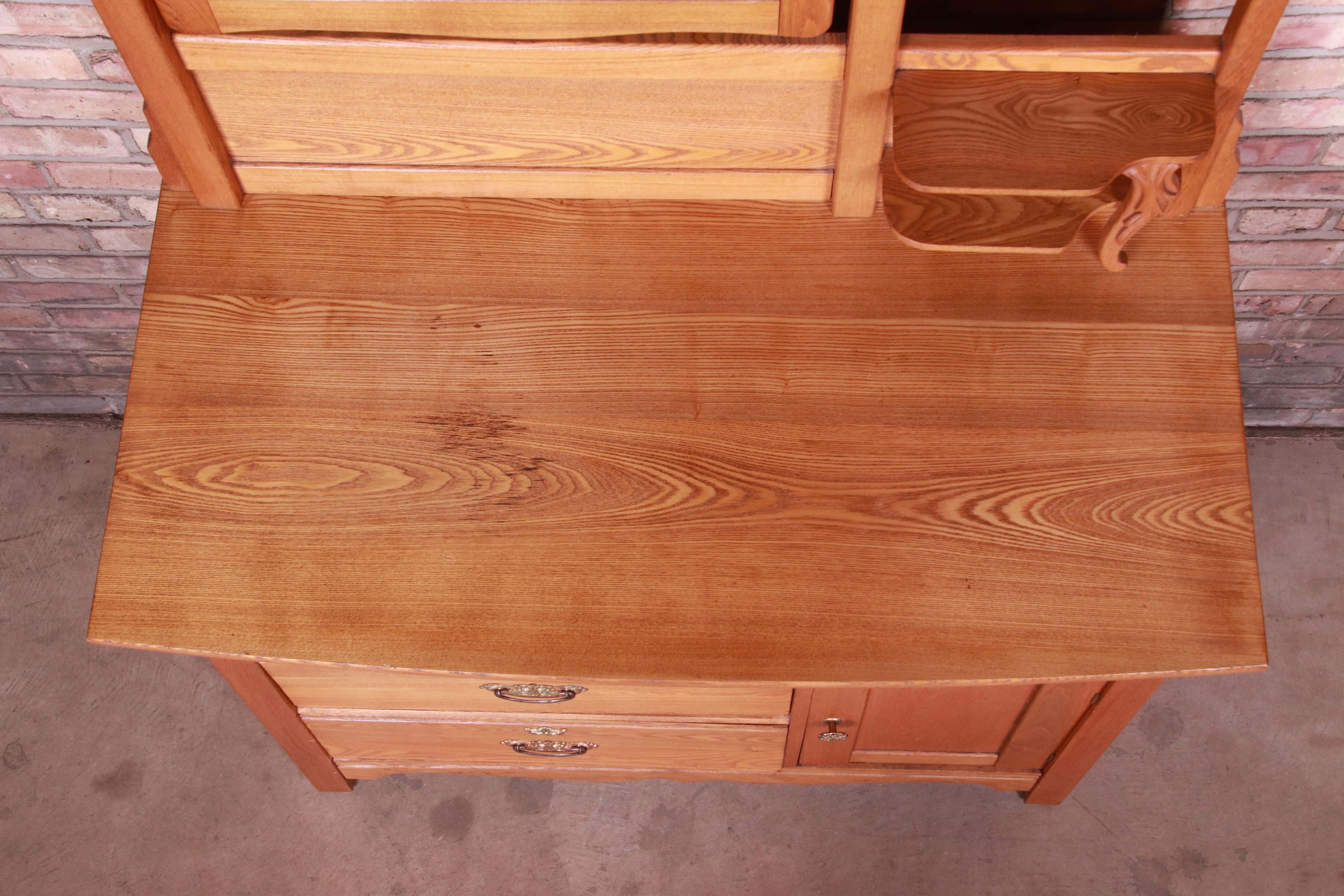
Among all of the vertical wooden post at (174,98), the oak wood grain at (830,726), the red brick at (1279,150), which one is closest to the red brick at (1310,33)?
the red brick at (1279,150)

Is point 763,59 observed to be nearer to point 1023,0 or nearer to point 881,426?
point 1023,0

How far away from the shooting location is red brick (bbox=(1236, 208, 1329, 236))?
64.4 inches

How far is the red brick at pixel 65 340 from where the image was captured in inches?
79.0

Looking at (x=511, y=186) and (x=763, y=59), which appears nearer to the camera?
(x=763, y=59)

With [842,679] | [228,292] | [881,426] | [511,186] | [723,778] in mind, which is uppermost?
[511,186]

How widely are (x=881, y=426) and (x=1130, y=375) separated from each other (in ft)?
1.03

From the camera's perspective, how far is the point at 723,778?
168 centimetres

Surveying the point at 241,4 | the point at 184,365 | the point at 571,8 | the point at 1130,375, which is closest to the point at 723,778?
the point at 1130,375

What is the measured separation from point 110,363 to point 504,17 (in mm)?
1347

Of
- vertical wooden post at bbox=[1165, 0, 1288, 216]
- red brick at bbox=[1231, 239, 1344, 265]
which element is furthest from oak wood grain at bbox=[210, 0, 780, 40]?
red brick at bbox=[1231, 239, 1344, 265]

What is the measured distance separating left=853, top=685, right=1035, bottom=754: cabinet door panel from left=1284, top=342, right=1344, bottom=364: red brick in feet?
3.30

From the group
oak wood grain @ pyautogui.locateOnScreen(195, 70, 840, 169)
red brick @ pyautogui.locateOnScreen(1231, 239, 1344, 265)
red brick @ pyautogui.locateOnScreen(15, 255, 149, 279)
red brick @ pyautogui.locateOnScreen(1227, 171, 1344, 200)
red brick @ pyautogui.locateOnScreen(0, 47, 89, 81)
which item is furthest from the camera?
red brick @ pyautogui.locateOnScreen(15, 255, 149, 279)

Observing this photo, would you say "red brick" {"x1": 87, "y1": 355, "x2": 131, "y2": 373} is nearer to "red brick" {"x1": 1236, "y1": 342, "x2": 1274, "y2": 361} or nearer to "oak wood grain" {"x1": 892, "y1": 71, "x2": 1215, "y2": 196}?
"oak wood grain" {"x1": 892, "y1": 71, "x2": 1215, "y2": 196}

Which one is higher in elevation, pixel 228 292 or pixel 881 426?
pixel 228 292
